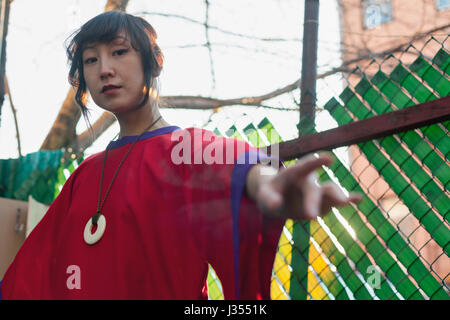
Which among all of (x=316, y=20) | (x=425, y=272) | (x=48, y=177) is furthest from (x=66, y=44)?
(x=48, y=177)

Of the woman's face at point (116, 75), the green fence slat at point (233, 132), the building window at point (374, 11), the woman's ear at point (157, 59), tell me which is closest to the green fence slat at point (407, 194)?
the green fence slat at point (233, 132)

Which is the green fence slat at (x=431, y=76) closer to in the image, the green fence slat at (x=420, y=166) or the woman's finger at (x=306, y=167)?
the green fence slat at (x=420, y=166)

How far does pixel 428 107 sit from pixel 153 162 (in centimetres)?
114

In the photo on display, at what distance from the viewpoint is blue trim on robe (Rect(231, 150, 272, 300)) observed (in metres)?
1.30

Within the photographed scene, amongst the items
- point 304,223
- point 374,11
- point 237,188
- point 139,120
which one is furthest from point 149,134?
point 374,11

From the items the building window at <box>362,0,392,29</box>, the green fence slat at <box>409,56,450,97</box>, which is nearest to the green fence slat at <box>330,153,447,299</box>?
the green fence slat at <box>409,56,450,97</box>

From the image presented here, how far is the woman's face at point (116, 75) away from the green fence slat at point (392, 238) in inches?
45.7

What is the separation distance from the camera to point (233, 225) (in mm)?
1322

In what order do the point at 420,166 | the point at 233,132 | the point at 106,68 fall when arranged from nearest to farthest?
the point at 106,68 < the point at 420,166 < the point at 233,132

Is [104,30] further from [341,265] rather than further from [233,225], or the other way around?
[341,265]

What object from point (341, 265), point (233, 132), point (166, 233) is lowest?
point (166, 233)

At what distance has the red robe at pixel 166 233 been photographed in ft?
4.39

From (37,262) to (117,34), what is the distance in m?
0.75
